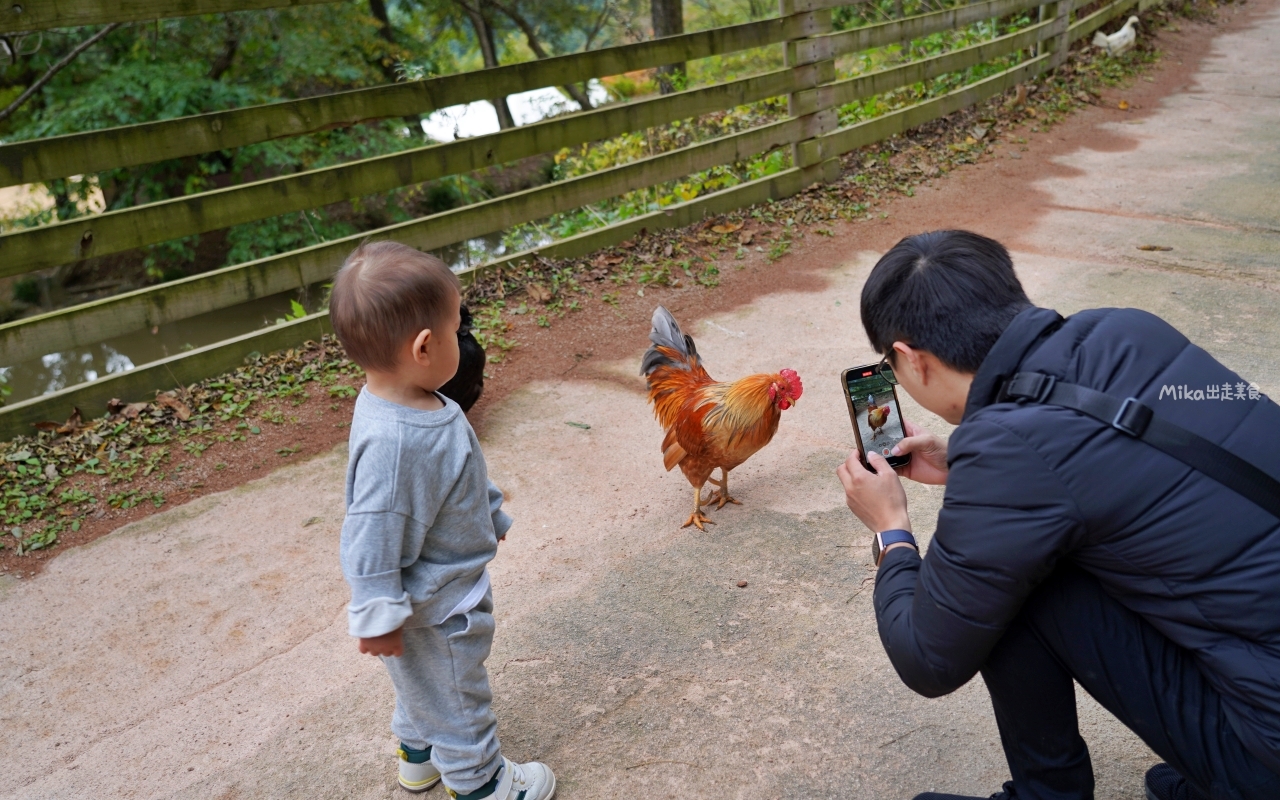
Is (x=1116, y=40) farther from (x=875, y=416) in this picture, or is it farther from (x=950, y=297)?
(x=950, y=297)

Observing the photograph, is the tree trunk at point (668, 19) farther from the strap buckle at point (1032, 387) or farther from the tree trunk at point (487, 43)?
the strap buckle at point (1032, 387)

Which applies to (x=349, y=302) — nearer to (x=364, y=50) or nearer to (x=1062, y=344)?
(x=1062, y=344)

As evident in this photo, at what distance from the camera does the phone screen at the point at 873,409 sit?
2537 millimetres

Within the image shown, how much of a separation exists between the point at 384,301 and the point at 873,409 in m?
1.35

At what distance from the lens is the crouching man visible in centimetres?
158

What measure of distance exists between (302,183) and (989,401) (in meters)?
4.30

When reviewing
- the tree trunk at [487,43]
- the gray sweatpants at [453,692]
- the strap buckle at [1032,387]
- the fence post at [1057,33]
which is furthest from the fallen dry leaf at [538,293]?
the tree trunk at [487,43]

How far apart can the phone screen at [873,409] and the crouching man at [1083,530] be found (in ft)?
1.78

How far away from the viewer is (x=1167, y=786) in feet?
7.00

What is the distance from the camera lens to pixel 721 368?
4.95m

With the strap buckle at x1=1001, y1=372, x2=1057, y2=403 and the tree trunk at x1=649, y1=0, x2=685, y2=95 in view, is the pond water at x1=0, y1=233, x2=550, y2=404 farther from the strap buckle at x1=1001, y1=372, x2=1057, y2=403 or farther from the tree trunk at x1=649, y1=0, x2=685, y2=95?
the strap buckle at x1=1001, y1=372, x2=1057, y2=403

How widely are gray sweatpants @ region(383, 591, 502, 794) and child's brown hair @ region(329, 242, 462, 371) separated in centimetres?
64

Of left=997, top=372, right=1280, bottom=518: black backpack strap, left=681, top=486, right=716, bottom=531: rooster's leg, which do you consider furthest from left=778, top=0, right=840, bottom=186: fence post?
left=997, top=372, right=1280, bottom=518: black backpack strap

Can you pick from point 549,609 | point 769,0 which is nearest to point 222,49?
point 549,609
